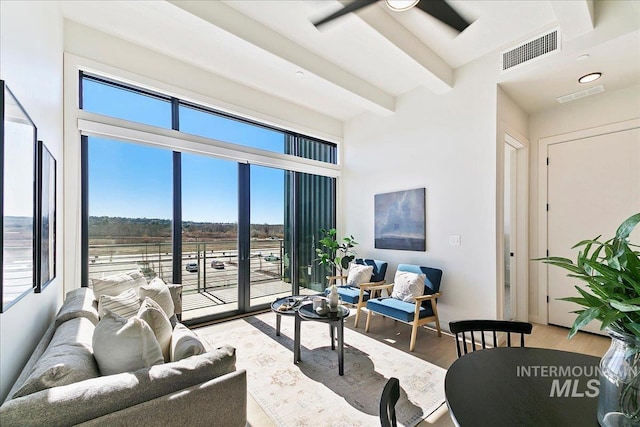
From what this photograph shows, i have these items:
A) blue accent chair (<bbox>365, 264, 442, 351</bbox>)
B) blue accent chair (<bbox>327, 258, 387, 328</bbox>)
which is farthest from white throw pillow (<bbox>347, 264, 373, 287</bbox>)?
blue accent chair (<bbox>365, 264, 442, 351</bbox>)

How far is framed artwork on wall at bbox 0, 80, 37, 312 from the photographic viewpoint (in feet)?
3.97

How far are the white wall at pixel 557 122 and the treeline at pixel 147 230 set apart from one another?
4.04 m

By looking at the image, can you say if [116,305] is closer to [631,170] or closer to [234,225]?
[234,225]

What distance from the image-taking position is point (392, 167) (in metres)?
4.54

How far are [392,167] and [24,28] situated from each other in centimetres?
407

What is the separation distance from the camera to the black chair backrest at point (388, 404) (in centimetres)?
84

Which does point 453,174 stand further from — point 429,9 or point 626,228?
point 626,228

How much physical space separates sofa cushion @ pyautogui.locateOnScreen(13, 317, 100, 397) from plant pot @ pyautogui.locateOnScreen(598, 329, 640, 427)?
1976mm

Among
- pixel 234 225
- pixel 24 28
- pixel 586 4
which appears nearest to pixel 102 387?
pixel 24 28

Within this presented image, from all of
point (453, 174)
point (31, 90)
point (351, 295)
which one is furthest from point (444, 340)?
point (31, 90)

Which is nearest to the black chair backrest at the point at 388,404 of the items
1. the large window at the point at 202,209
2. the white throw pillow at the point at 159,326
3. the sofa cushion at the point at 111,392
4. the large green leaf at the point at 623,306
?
the large green leaf at the point at 623,306

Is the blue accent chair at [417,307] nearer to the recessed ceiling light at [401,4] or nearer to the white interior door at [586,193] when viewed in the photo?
the white interior door at [586,193]

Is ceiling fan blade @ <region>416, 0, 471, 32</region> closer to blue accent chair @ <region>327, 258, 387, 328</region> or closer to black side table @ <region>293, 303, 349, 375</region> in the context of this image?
black side table @ <region>293, 303, 349, 375</region>

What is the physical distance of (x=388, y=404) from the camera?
0.93 meters
